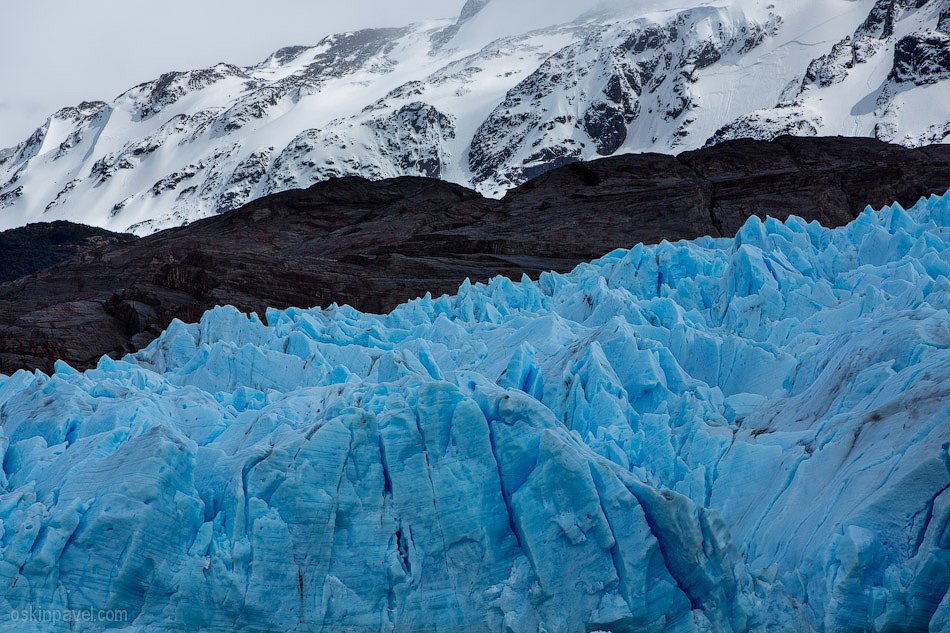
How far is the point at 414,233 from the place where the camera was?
4084cm

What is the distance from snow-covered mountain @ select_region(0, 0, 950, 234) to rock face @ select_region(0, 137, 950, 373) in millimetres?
37147

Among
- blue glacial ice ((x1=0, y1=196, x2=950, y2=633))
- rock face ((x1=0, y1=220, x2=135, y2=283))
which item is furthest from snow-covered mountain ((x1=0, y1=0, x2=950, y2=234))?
blue glacial ice ((x1=0, y1=196, x2=950, y2=633))

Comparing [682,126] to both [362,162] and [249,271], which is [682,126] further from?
[249,271]

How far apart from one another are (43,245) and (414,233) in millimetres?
31791

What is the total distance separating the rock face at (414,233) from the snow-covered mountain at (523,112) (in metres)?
37.1

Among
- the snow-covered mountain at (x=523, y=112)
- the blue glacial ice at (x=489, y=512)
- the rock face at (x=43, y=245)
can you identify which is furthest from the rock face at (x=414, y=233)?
the snow-covered mountain at (x=523, y=112)

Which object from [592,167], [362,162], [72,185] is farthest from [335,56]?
[592,167]

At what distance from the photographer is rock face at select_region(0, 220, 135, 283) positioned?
5394cm

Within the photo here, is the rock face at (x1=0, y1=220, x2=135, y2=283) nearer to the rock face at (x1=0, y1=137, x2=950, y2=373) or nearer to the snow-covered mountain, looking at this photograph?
the rock face at (x1=0, y1=137, x2=950, y2=373)

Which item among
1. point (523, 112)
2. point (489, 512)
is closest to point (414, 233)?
point (489, 512)

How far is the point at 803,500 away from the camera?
10367 millimetres

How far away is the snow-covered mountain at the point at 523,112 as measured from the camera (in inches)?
3246

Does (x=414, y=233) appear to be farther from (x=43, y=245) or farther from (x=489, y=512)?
(x=489, y=512)

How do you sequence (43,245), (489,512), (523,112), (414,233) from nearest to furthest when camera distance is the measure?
(489,512) < (414,233) < (43,245) < (523,112)
